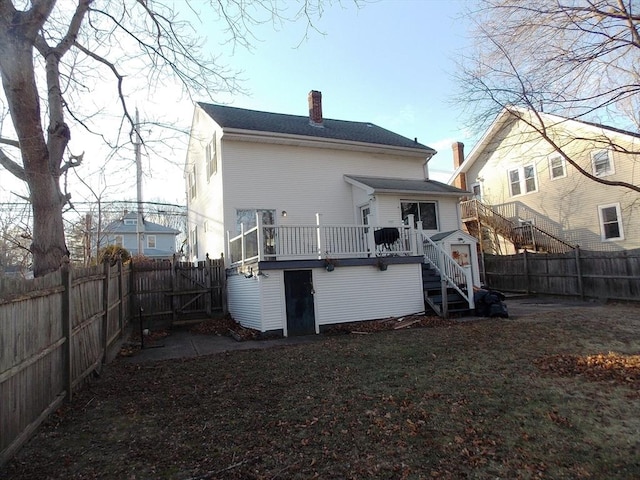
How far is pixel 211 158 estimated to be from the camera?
14.9 metres

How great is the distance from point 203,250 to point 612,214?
17.7m

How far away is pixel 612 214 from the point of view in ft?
55.1

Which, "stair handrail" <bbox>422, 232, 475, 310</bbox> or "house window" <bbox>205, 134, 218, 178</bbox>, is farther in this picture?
"house window" <bbox>205, 134, 218, 178</bbox>

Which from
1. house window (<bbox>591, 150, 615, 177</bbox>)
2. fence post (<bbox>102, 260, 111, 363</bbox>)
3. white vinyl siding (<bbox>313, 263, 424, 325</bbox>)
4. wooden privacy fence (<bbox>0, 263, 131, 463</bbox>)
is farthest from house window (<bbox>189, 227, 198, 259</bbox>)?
house window (<bbox>591, 150, 615, 177</bbox>)

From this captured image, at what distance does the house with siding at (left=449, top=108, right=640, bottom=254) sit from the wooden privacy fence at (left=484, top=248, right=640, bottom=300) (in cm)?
223

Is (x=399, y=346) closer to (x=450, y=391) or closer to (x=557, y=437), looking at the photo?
(x=450, y=391)

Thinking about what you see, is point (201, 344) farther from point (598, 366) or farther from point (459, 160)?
point (459, 160)

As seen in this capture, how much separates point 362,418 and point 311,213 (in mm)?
10346

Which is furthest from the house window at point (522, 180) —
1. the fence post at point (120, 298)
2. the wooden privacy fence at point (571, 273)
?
the fence post at point (120, 298)

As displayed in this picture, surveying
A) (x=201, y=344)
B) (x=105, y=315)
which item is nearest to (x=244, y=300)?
(x=201, y=344)

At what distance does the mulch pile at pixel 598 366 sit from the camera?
5386 millimetres

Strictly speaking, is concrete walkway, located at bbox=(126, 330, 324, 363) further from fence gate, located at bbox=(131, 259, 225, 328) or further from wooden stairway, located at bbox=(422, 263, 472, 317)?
wooden stairway, located at bbox=(422, 263, 472, 317)

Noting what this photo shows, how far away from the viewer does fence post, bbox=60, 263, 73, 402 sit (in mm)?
5043

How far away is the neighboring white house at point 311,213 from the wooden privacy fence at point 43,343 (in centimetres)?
420
